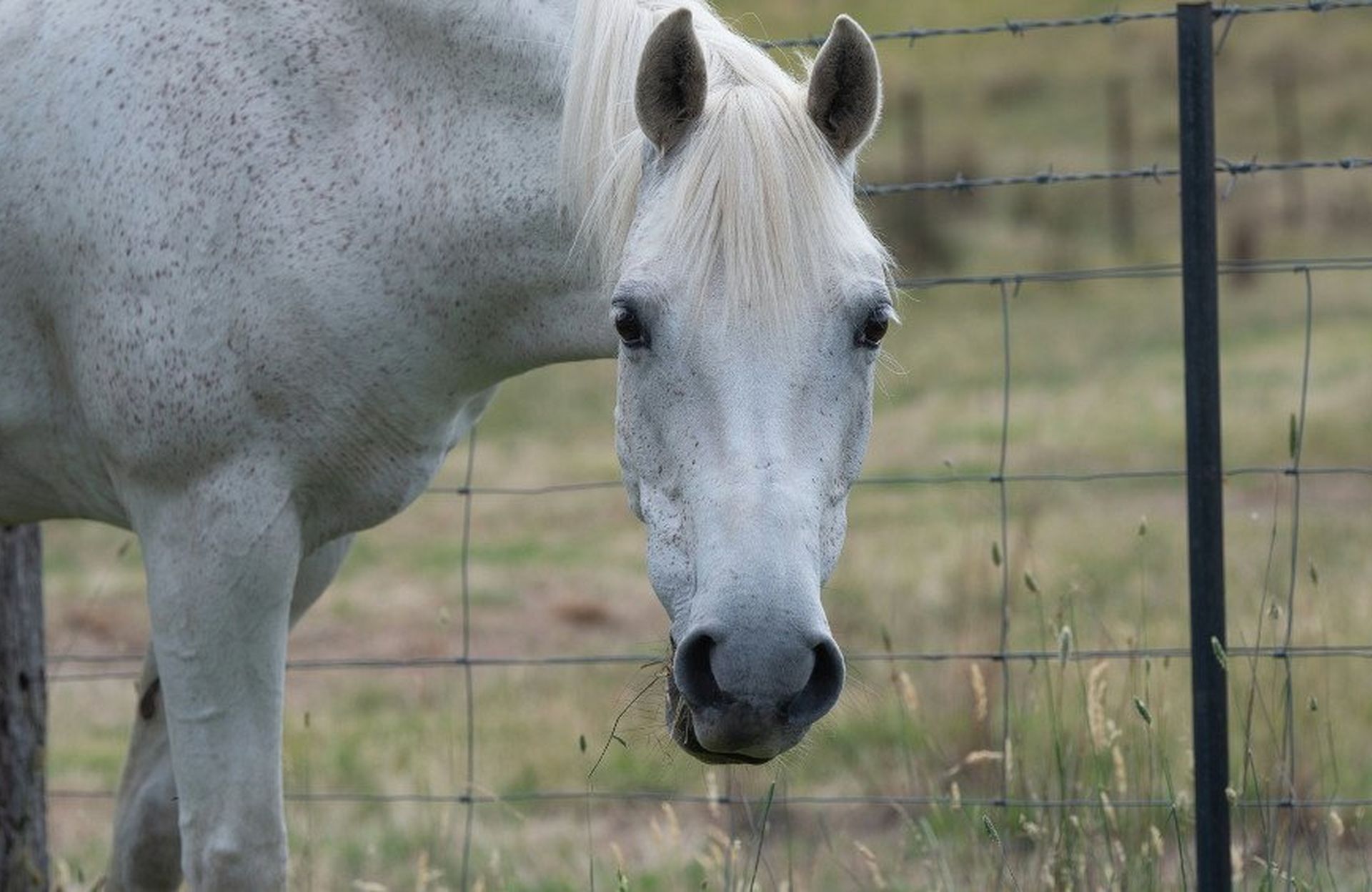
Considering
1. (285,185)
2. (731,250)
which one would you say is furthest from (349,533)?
(731,250)

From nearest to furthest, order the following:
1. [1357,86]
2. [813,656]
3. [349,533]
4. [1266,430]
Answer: [813,656]
[349,533]
[1266,430]
[1357,86]

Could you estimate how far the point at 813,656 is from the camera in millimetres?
2225

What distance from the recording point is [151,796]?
11.3 feet

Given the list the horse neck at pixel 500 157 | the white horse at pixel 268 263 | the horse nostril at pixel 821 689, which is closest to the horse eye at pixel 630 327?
the white horse at pixel 268 263

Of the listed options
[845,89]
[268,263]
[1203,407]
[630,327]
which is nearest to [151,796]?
[268,263]

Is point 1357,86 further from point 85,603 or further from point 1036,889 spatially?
point 1036,889

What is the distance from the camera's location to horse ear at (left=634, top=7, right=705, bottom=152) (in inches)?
97.0

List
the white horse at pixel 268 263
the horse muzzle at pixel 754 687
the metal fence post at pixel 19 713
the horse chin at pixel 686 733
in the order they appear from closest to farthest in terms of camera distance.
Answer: the horse muzzle at pixel 754 687
the horse chin at pixel 686 733
the white horse at pixel 268 263
the metal fence post at pixel 19 713

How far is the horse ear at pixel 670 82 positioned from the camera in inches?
97.0

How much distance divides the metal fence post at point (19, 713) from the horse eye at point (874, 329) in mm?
2430

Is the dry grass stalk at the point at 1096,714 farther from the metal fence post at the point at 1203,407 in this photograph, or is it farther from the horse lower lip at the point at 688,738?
the horse lower lip at the point at 688,738

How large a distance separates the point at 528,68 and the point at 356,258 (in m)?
0.41

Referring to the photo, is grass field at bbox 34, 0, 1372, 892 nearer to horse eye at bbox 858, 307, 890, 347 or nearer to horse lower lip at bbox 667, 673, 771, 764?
horse lower lip at bbox 667, 673, 771, 764

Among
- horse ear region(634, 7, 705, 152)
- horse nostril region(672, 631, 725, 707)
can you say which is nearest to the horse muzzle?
horse nostril region(672, 631, 725, 707)
